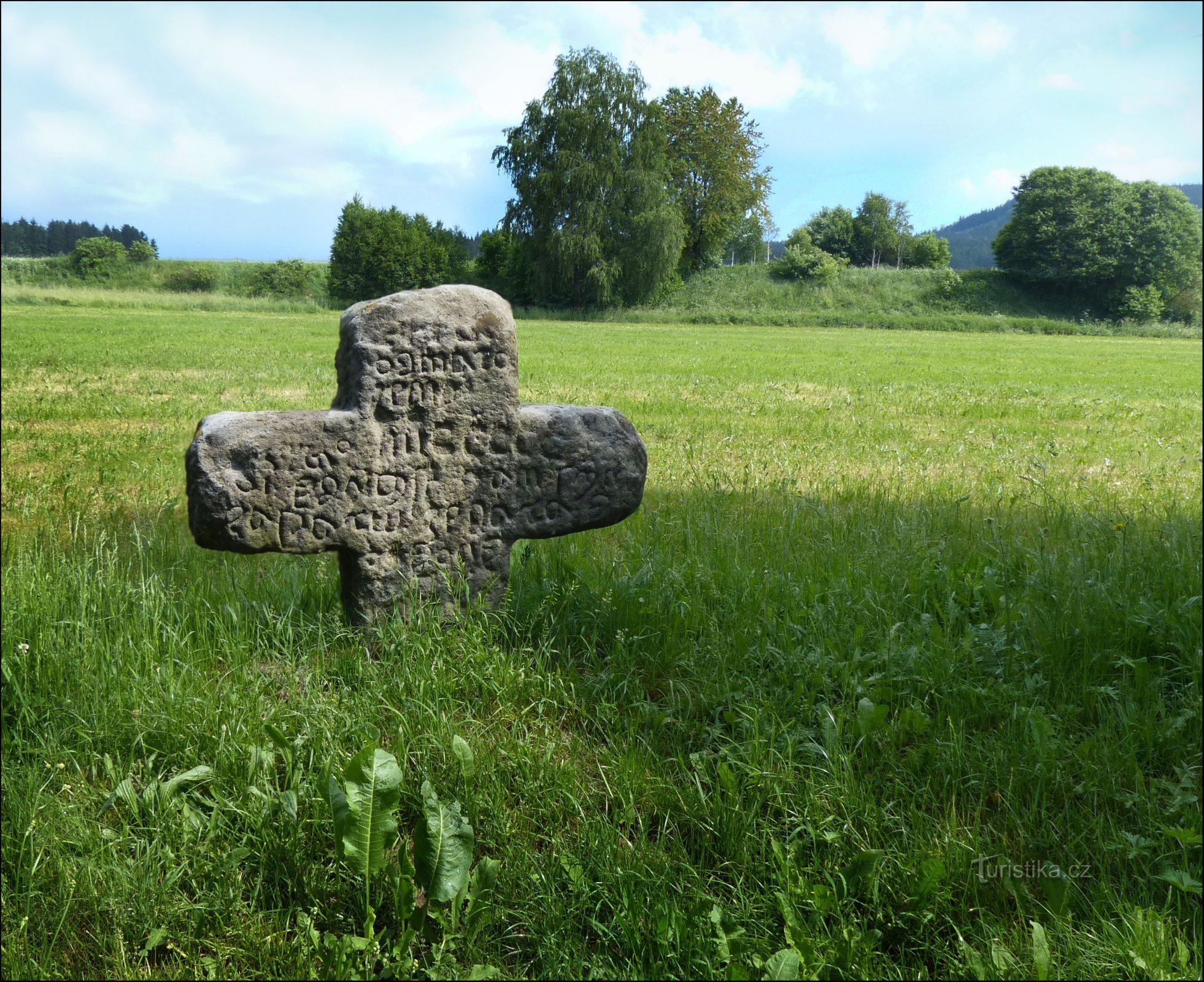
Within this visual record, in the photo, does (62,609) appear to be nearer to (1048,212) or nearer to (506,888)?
(506,888)

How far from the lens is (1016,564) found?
166 inches

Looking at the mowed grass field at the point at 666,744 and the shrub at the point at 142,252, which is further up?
the shrub at the point at 142,252

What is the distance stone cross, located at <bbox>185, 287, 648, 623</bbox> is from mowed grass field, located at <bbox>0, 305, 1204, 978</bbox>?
0.26 m

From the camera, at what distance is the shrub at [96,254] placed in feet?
172

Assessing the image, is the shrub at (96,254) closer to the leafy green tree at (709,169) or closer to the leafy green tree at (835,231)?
the leafy green tree at (709,169)

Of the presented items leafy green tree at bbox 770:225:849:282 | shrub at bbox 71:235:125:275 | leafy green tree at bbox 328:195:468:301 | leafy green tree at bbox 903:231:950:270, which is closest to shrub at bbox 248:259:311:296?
leafy green tree at bbox 328:195:468:301

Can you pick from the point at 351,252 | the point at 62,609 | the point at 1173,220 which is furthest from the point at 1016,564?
the point at 1173,220

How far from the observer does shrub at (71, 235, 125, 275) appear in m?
52.3

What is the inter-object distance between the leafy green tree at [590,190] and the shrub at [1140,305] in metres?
30.6

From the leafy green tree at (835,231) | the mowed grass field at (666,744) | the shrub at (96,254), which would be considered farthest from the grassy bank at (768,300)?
the mowed grass field at (666,744)

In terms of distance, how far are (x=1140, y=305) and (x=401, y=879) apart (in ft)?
Answer: 193

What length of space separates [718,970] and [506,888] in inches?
22.2

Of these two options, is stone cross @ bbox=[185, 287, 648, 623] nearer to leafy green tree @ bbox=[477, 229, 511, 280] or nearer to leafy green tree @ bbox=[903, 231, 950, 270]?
leafy green tree @ bbox=[477, 229, 511, 280]

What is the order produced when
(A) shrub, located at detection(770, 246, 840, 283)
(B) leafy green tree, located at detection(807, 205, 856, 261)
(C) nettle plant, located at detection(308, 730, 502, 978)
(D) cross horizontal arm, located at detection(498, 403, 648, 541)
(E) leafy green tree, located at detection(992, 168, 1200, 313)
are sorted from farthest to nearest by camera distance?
(B) leafy green tree, located at detection(807, 205, 856, 261), (E) leafy green tree, located at detection(992, 168, 1200, 313), (A) shrub, located at detection(770, 246, 840, 283), (D) cross horizontal arm, located at detection(498, 403, 648, 541), (C) nettle plant, located at detection(308, 730, 502, 978)
